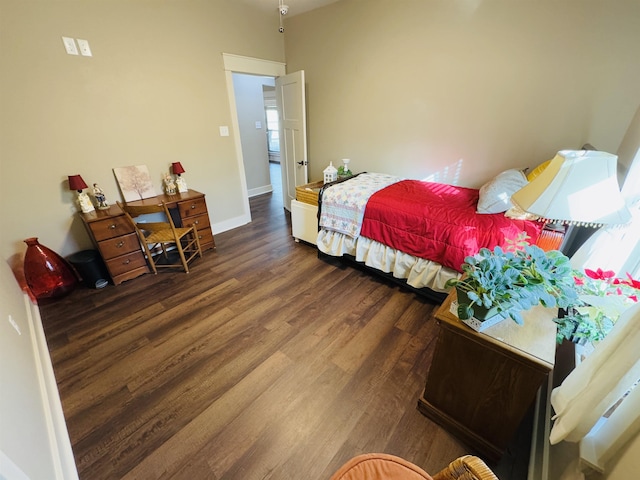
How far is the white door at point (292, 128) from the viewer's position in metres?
3.29

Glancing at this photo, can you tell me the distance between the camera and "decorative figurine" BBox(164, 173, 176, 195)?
2822 mm

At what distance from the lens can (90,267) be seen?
229 cm

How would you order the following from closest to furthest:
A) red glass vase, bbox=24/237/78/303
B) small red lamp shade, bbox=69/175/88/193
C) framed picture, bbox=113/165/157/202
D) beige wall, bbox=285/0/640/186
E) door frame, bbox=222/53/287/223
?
beige wall, bbox=285/0/640/186
red glass vase, bbox=24/237/78/303
small red lamp shade, bbox=69/175/88/193
framed picture, bbox=113/165/157/202
door frame, bbox=222/53/287/223

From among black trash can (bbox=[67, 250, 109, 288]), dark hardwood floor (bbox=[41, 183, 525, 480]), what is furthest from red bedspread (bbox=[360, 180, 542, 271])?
black trash can (bbox=[67, 250, 109, 288])

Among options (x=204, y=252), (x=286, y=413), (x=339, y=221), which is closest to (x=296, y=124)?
(x=339, y=221)

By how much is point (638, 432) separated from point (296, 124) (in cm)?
371

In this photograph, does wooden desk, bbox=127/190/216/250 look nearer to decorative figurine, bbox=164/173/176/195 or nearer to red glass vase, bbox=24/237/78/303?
decorative figurine, bbox=164/173/176/195

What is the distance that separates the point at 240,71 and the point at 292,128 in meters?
0.91

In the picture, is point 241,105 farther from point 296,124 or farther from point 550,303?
point 550,303

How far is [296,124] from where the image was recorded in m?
3.48

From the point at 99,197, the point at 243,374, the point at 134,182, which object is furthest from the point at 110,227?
the point at 243,374

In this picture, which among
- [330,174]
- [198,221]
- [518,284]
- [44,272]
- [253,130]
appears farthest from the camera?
[253,130]

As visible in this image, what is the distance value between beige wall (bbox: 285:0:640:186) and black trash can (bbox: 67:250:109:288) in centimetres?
302

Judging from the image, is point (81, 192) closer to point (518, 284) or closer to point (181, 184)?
point (181, 184)
